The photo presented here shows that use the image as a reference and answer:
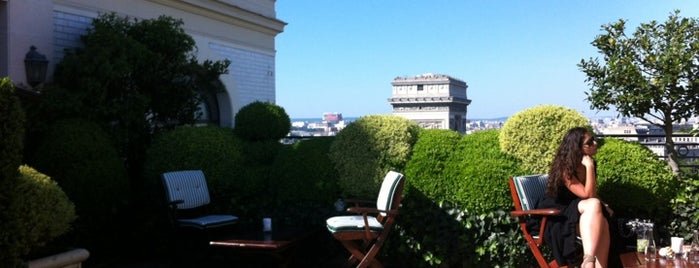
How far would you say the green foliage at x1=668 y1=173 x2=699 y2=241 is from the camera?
A: 564 centimetres

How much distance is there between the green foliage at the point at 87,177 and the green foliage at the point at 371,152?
2.38 meters

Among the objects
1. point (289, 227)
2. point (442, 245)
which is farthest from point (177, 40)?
point (442, 245)

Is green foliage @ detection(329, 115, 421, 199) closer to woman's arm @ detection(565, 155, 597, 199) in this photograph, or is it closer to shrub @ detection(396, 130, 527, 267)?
shrub @ detection(396, 130, 527, 267)

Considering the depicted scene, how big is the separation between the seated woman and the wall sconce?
6.33 metres

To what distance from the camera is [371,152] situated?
20.4ft

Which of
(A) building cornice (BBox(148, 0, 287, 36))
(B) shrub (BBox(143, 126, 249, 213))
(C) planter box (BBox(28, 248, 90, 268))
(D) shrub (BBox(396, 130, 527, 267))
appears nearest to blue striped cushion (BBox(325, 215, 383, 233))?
(D) shrub (BBox(396, 130, 527, 267))

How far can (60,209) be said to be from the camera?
4.46 metres

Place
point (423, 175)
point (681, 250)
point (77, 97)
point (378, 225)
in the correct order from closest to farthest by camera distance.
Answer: point (681, 250) < point (378, 225) < point (423, 175) < point (77, 97)

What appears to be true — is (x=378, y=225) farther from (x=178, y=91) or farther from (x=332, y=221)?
(x=178, y=91)

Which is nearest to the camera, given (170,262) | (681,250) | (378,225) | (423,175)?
(681,250)

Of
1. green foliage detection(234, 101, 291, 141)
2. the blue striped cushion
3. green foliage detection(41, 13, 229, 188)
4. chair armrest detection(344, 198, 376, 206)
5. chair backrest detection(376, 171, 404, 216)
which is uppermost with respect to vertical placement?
green foliage detection(41, 13, 229, 188)

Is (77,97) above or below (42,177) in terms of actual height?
above

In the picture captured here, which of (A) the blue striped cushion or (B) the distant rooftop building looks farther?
(B) the distant rooftop building

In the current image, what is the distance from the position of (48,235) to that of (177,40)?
16.6 feet
